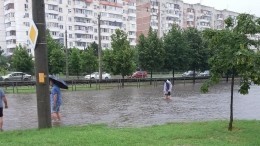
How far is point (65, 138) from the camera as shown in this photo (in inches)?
323

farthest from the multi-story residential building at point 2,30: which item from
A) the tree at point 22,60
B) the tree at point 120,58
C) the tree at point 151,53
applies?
the tree at point 120,58

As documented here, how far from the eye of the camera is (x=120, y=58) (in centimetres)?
3997

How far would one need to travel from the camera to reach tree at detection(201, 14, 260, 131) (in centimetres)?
912

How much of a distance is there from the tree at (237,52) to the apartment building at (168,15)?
95.3 m

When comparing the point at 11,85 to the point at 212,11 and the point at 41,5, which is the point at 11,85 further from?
the point at 212,11

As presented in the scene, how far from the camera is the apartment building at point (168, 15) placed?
370 ft

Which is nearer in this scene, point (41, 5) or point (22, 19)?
point (41, 5)

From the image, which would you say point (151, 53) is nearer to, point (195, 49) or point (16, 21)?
point (195, 49)

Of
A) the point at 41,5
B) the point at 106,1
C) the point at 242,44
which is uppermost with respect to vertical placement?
the point at 106,1

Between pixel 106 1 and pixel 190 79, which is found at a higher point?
pixel 106 1

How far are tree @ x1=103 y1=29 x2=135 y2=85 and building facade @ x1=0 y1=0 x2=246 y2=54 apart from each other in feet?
100

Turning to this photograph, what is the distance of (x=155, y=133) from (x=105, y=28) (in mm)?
90461

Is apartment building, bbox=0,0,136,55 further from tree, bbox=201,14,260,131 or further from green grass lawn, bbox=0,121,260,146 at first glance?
green grass lawn, bbox=0,121,260,146

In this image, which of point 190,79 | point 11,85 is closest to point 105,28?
point 190,79
